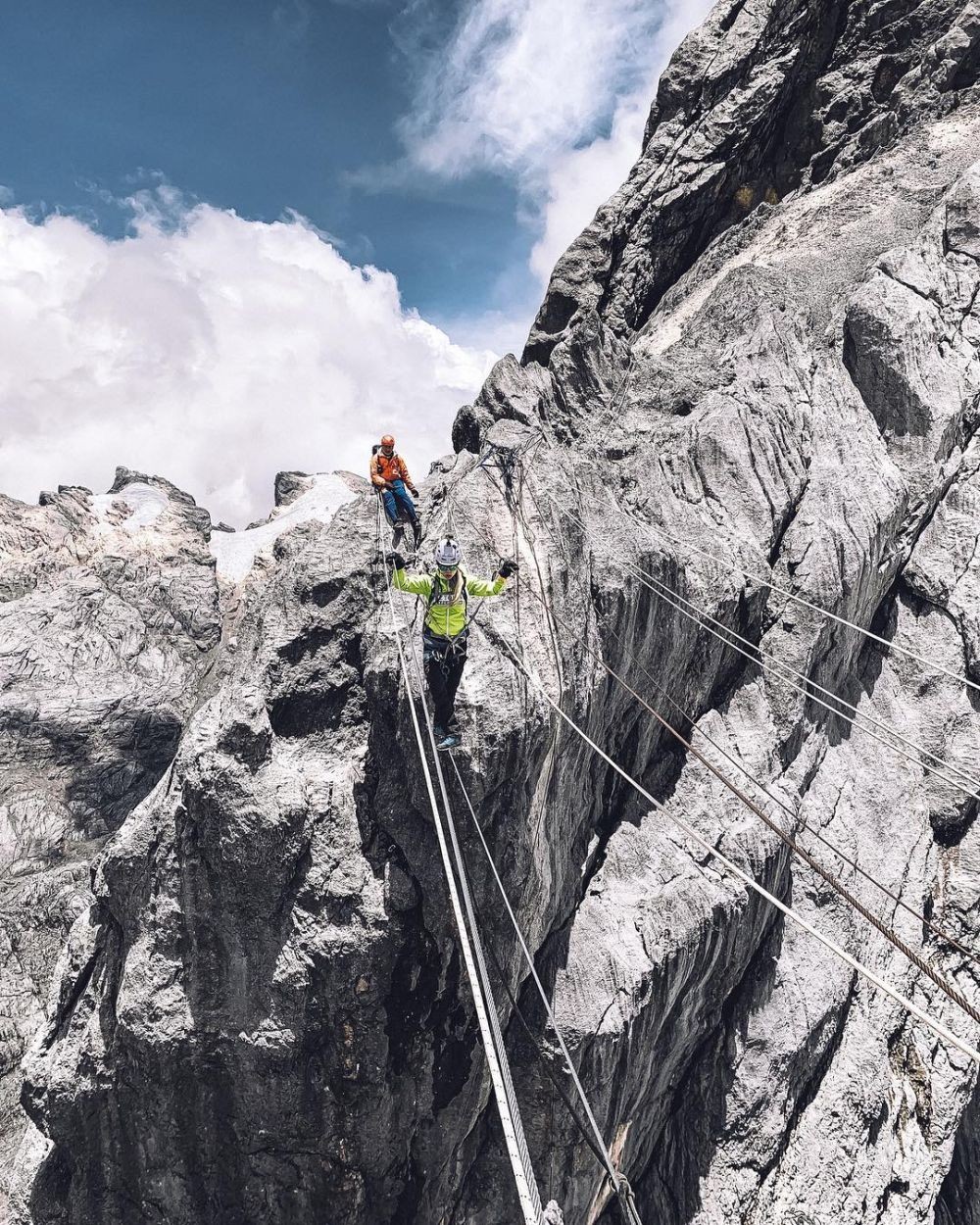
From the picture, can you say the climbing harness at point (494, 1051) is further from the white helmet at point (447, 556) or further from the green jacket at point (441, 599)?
the white helmet at point (447, 556)

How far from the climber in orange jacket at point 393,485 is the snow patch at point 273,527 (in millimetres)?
36040

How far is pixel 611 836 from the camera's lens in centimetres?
1234

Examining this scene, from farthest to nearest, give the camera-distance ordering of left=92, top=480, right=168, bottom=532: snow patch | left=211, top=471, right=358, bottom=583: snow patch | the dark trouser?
left=211, top=471, right=358, bottom=583: snow patch → left=92, top=480, right=168, bottom=532: snow patch → the dark trouser

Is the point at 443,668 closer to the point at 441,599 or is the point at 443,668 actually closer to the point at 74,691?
the point at 441,599

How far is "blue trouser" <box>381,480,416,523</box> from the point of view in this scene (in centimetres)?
1328

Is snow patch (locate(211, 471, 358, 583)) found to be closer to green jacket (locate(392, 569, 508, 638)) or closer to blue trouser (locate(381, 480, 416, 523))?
blue trouser (locate(381, 480, 416, 523))

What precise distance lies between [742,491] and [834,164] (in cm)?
1746

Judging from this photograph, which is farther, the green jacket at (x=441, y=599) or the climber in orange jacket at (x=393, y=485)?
the climber in orange jacket at (x=393, y=485)

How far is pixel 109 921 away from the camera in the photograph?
33.9 ft

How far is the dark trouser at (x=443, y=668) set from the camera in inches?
361

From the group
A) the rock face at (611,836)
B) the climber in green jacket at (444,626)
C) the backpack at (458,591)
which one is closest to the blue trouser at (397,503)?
the rock face at (611,836)

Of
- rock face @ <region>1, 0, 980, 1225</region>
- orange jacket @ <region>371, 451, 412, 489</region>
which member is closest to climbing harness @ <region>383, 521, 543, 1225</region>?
rock face @ <region>1, 0, 980, 1225</region>

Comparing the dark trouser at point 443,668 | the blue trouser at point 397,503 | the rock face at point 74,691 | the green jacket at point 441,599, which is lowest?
the dark trouser at point 443,668

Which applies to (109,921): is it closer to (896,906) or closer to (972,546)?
(896,906)
